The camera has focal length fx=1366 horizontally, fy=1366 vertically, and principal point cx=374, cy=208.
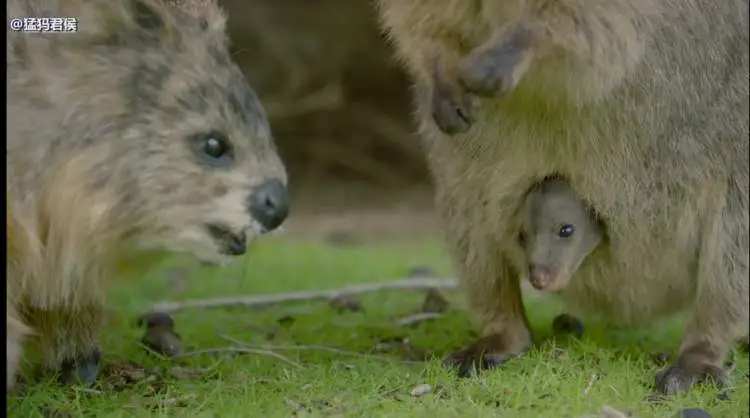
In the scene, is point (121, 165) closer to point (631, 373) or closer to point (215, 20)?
point (215, 20)

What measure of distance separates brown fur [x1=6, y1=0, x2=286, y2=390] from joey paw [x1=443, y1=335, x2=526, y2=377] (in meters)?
0.60

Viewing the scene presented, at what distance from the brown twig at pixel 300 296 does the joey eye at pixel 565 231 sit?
0.72 meters

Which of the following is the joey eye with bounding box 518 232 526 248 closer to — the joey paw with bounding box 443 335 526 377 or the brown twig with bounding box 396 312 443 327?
the joey paw with bounding box 443 335 526 377

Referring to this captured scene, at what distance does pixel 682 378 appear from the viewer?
9.88 ft

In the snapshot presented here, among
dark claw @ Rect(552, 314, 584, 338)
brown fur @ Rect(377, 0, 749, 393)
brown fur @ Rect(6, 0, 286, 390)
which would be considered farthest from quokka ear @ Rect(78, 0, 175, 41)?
dark claw @ Rect(552, 314, 584, 338)

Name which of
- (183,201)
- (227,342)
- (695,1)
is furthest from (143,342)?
(695,1)

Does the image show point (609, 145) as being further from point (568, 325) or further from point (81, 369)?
point (81, 369)

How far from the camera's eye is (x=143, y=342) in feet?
10.5

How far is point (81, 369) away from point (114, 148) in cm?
52

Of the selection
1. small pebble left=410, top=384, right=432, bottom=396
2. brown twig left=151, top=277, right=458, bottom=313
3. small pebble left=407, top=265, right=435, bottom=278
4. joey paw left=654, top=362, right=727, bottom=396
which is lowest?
small pebble left=407, top=265, right=435, bottom=278

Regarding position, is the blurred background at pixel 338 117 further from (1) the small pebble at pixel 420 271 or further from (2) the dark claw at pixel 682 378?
(2) the dark claw at pixel 682 378

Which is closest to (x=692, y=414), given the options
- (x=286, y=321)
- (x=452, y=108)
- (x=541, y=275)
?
(x=541, y=275)

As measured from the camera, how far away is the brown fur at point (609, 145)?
2838mm

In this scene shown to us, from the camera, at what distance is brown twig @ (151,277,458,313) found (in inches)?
148
